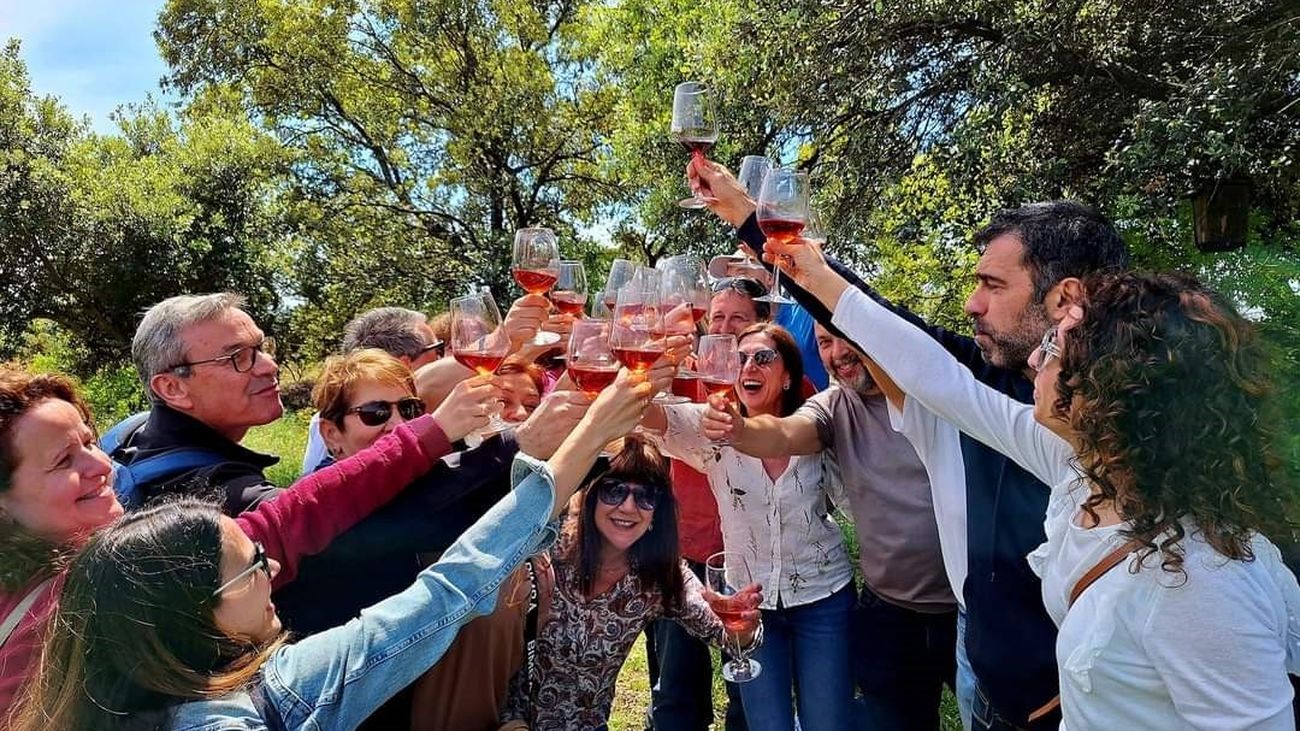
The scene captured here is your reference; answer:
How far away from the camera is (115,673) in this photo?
128 cm

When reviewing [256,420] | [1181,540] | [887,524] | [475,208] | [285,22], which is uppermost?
[285,22]

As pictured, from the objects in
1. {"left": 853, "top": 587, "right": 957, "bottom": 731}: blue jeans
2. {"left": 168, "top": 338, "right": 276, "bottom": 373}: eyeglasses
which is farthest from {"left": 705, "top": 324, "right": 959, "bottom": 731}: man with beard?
{"left": 168, "top": 338, "right": 276, "bottom": 373}: eyeglasses

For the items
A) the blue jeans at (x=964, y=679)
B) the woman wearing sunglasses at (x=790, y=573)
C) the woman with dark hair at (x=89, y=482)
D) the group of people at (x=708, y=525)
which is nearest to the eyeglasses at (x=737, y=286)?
the group of people at (x=708, y=525)

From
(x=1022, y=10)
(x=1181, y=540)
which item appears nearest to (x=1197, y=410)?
(x=1181, y=540)

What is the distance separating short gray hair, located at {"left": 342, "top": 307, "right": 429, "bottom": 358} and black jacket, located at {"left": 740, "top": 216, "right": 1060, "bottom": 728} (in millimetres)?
1904

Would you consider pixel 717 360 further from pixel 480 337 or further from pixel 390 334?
pixel 390 334

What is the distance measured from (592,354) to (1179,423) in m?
1.21

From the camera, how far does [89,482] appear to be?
1891 mm

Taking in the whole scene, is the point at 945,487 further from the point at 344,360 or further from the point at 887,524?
the point at 344,360

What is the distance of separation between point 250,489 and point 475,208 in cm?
1325

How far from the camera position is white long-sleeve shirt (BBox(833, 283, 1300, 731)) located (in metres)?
1.28

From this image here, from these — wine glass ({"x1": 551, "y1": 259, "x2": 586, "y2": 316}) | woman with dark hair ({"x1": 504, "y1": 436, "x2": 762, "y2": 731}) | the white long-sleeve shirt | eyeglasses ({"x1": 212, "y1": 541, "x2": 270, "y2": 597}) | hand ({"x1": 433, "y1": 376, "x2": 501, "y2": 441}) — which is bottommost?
woman with dark hair ({"x1": 504, "y1": 436, "x2": 762, "y2": 731})

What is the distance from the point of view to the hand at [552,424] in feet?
6.20

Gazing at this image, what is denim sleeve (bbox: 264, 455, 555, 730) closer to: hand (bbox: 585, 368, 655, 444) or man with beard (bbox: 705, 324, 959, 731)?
hand (bbox: 585, 368, 655, 444)
